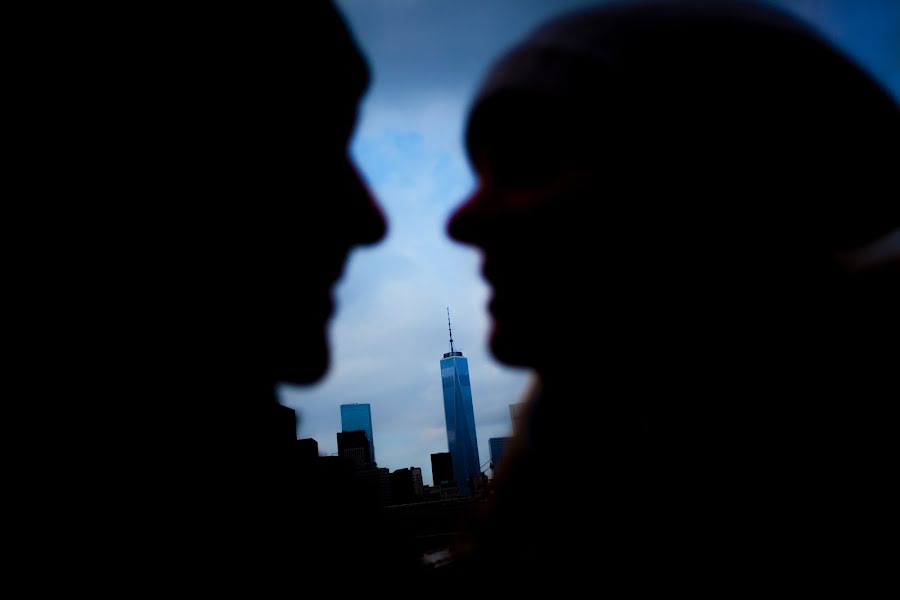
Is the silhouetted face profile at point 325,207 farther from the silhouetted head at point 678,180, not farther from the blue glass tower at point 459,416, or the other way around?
the blue glass tower at point 459,416

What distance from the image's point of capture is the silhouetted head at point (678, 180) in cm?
201

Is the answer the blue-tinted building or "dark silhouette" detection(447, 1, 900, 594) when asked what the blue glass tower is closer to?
the blue-tinted building

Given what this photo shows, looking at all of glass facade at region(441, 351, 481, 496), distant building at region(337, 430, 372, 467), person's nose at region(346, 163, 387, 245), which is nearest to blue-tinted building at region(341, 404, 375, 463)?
glass facade at region(441, 351, 481, 496)

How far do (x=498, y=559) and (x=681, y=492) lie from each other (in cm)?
113

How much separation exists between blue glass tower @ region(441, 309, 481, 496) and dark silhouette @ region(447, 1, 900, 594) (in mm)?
74069

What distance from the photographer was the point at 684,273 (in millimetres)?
2045

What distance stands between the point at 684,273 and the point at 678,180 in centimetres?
47

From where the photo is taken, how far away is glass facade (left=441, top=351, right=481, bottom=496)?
75875mm

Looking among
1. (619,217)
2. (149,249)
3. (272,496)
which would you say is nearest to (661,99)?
(619,217)

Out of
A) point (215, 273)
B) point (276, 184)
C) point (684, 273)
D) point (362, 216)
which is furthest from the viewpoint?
point (362, 216)

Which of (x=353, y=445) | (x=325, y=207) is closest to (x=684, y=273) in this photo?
(x=325, y=207)

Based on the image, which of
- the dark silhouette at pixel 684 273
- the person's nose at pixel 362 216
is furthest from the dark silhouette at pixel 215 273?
the dark silhouette at pixel 684 273

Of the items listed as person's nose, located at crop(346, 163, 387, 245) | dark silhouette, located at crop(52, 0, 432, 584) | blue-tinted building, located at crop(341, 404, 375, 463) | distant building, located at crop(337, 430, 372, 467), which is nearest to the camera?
dark silhouette, located at crop(52, 0, 432, 584)

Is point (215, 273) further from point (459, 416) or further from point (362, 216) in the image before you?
point (459, 416)
